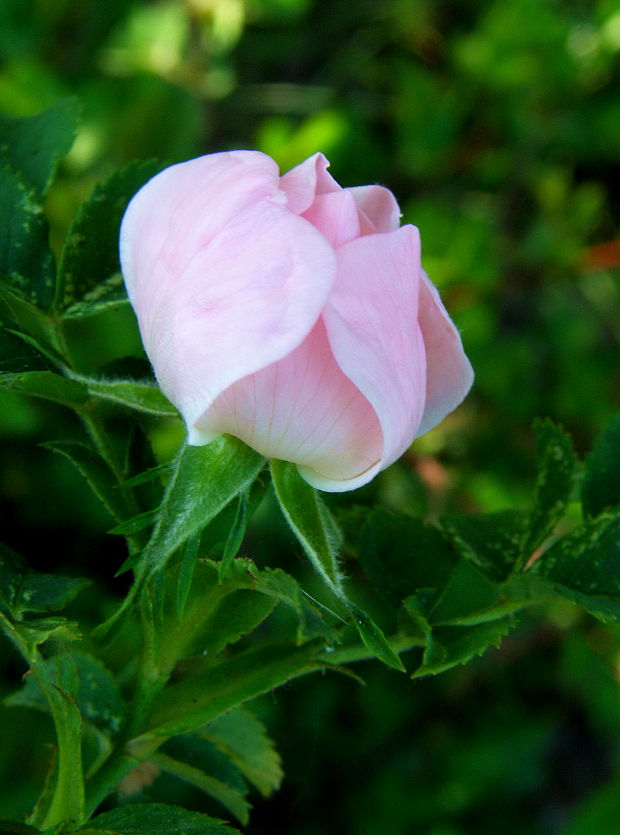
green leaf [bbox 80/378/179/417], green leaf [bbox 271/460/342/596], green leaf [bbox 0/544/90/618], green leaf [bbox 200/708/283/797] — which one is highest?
green leaf [bbox 80/378/179/417]

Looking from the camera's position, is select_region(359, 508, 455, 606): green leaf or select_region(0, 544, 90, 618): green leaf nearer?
select_region(0, 544, 90, 618): green leaf

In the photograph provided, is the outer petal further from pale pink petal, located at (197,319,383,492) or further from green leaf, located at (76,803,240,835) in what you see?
green leaf, located at (76,803,240,835)

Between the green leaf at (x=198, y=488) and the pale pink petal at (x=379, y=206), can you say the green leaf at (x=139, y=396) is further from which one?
the pale pink petal at (x=379, y=206)

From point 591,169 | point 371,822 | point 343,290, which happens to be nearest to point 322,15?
point 591,169

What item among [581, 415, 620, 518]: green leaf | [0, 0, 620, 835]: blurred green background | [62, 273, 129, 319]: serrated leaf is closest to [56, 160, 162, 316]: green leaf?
[62, 273, 129, 319]: serrated leaf

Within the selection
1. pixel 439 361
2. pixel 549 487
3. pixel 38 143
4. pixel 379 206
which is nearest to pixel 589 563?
pixel 549 487

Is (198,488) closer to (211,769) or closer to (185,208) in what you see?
(185,208)

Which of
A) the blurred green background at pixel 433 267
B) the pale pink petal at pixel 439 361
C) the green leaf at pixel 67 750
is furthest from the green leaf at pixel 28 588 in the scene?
the blurred green background at pixel 433 267
